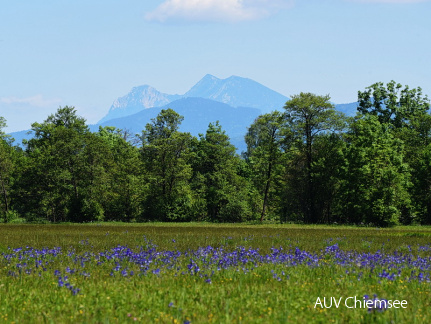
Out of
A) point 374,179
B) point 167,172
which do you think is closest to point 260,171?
point 167,172

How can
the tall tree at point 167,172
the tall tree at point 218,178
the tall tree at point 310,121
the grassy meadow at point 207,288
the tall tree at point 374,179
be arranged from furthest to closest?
the tall tree at point 218,178 → the tall tree at point 167,172 → the tall tree at point 310,121 → the tall tree at point 374,179 → the grassy meadow at point 207,288

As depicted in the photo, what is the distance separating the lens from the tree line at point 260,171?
5875 centimetres

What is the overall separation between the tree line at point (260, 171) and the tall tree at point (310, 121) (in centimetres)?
13

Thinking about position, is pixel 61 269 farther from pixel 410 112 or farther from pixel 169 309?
pixel 410 112

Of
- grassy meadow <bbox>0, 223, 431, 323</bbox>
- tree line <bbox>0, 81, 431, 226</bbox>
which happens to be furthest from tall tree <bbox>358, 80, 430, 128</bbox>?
grassy meadow <bbox>0, 223, 431, 323</bbox>

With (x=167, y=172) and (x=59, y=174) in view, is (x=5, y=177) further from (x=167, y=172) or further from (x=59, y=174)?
(x=167, y=172)

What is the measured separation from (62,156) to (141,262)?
194ft

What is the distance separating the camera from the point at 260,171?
67.3 meters

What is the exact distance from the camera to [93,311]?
917 centimetres

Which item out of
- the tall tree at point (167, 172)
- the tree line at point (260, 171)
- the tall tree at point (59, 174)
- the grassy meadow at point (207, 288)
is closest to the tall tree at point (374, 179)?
the tree line at point (260, 171)

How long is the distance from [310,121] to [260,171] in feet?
32.9

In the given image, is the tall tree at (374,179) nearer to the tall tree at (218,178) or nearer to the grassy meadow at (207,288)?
the tall tree at (218,178)

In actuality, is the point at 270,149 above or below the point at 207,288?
above

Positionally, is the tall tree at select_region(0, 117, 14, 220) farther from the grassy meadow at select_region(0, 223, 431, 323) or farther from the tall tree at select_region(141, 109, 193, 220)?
the grassy meadow at select_region(0, 223, 431, 323)
